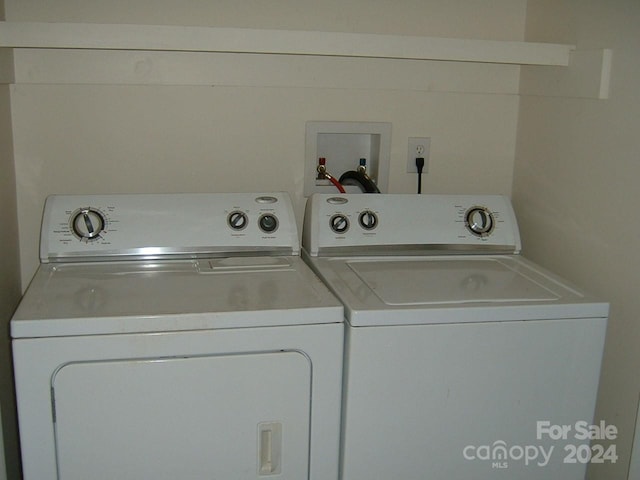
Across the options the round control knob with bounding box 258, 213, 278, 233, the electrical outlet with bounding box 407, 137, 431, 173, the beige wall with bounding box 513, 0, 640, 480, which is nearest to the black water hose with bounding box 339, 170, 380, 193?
the electrical outlet with bounding box 407, 137, 431, 173

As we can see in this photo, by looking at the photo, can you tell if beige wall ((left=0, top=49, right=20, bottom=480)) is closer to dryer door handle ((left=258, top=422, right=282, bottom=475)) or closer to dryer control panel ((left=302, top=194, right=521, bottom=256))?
dryer door handle ((left=258, top=422, right=282, bottom=475))

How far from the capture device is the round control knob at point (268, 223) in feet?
5.49

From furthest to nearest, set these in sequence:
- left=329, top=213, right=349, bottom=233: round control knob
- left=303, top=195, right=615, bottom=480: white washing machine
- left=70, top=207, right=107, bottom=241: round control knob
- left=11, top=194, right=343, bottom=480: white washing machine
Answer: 1. left=329, top=213, right=349, bottom=233: round control knob
2. left=70, top=207, right=107, bottom=241: round control knob
3. left=303, top=195, right=615, bottom=480: white washing machine
4. left=11, top=194, right=343, bottom=480: white washing machine

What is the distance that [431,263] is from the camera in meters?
1.68

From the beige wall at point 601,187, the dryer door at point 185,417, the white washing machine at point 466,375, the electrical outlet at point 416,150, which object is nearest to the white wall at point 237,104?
the electrical outlet at point 416,150

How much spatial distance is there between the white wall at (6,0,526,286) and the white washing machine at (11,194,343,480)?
0.50m

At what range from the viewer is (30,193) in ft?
5.90

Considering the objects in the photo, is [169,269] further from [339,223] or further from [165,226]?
[339,223]

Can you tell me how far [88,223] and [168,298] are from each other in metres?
0.41

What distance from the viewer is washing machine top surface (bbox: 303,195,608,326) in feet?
4.40

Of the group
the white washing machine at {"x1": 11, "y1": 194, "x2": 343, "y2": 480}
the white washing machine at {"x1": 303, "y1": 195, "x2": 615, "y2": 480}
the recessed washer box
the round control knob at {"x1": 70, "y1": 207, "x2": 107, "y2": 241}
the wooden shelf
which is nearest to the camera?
the white washing machine at {"x1": 11, "y1": 194, "x2": 343, "y2": 480}

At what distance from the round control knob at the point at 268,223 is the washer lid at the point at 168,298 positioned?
0.12 m

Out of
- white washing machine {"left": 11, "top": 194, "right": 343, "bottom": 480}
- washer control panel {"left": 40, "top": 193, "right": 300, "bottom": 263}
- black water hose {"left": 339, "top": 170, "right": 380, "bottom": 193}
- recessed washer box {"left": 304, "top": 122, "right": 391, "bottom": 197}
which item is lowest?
white washing machine {"left": 11, "top": 194, "right": 343, "bottom": 480}

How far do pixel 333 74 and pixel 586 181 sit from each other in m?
0.78
